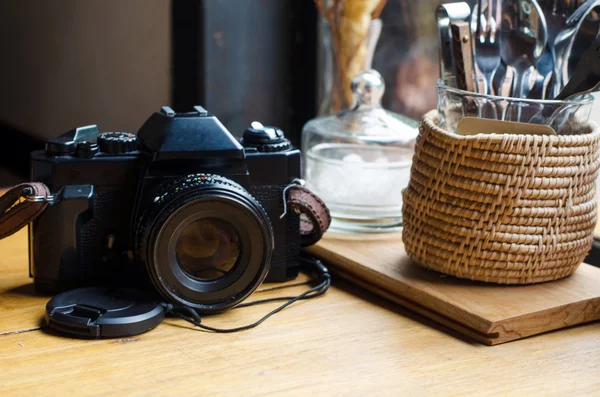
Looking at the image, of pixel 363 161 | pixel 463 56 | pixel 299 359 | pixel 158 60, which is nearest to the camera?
pixel 299 359

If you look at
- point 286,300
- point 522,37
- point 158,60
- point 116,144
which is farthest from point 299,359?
point 158,60

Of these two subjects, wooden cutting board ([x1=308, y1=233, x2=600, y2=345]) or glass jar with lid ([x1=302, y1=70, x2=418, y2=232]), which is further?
glass jar with lid ([x1=302, y1=70, x2=418, y2=232])

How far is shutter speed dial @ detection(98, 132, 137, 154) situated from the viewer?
706 mm

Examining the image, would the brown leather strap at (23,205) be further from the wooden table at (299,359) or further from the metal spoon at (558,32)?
the metal spoon at (558,32)

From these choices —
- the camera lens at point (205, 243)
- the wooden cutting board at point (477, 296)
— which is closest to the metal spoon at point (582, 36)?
the wooden cutting board at point (477, 296)

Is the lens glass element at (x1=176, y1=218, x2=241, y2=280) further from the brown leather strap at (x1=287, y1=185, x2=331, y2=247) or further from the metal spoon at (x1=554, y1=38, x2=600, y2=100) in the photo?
the metal spoon at (x1=554, y1=38, x2=600, y2=100)

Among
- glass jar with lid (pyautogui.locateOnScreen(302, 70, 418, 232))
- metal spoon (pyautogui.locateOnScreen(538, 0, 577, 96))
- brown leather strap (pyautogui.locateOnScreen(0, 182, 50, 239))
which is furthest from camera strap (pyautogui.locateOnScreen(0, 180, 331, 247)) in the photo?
metal spoon (pyautogui.locateOnScreen(538, 0, 577, 96))

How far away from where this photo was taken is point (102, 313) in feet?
2.18

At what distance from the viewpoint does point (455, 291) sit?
70 cm

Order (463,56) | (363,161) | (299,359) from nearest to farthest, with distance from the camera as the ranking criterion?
(299,359) < (463,56) < (363,161)

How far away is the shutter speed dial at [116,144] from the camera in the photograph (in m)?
0.71

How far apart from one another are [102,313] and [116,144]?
143 millimetres

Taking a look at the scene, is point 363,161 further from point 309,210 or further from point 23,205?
point 23,205

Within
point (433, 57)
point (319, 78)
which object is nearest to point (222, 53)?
point (319, 78)
